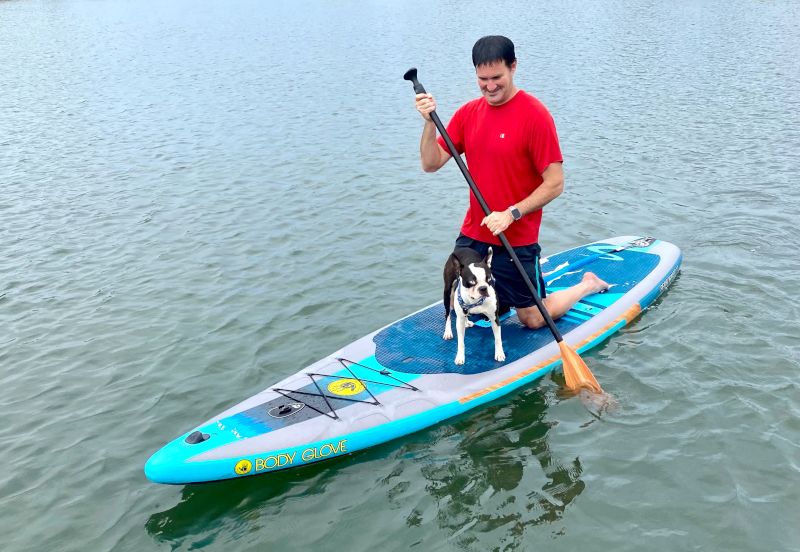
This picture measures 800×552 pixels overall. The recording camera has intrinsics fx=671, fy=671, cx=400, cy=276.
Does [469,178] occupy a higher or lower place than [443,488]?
higher

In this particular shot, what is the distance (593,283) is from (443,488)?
3.39 m

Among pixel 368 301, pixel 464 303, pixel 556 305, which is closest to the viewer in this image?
pixel 464 303

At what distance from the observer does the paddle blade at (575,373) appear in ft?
21.6

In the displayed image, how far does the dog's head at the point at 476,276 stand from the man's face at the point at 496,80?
54.3 inches

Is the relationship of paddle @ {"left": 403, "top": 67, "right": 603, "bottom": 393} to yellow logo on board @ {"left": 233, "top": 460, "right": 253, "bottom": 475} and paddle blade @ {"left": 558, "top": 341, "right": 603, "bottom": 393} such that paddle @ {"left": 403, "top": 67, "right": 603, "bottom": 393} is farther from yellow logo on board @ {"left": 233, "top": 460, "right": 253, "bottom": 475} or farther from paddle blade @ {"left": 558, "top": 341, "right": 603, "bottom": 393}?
yellow logo on board @ {"left": 233, "top": 460, "right": 253, "bottom": 475}

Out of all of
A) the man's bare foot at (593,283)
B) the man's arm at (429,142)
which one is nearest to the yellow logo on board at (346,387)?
the man's arm at (429,142)

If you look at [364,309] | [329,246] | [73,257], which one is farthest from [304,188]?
[364,309]

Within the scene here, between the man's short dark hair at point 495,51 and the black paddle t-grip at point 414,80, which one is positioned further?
the black paddle t-grip at point 414,80

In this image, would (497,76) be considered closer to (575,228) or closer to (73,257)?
(575,228)

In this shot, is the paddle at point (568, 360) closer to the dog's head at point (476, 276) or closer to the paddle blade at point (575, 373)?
the paddle blade at point (575, 373)

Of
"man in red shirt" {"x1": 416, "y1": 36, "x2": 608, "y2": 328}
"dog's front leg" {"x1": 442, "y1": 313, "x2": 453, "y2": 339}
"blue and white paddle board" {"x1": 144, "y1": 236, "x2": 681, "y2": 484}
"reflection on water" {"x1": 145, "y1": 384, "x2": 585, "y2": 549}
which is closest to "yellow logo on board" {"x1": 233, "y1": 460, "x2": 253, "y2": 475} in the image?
"blue and white paddle board" {"x1": 144, "y1": 236, "x2": 681, "y2": 484}

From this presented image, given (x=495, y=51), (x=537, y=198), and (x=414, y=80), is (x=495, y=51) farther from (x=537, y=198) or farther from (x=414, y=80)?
(x=537, y=198)

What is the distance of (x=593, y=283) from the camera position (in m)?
7.93

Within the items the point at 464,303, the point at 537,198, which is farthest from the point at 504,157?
the point at 464,303
